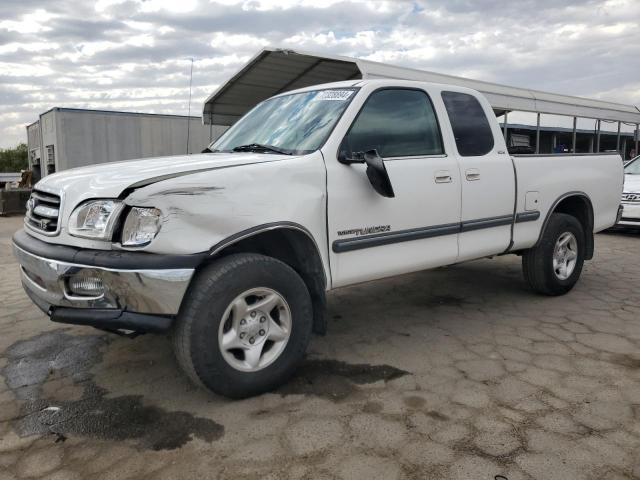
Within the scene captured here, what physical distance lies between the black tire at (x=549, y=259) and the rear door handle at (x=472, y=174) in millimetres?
1167

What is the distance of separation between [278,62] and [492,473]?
27.5 feet

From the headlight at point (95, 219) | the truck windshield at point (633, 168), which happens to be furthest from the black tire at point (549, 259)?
the truck windshield at point (633, 168)

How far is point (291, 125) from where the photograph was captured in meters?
3.62

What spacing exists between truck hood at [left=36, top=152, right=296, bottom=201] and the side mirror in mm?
472

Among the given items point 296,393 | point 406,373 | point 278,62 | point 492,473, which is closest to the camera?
point 492,473

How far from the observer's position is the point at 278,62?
9375 mm

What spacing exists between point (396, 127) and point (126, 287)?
7.06ft

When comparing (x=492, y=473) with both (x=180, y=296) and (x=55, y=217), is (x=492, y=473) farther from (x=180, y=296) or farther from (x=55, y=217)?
(x=55, y=217)

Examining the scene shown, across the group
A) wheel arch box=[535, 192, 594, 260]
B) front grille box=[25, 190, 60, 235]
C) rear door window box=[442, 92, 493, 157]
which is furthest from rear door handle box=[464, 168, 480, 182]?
front grille box=[25, 190, 60, 235]

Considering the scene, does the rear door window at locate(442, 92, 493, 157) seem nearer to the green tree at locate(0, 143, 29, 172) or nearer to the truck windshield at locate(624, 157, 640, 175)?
the truck windshield at locate(624, 157, 640, 175)

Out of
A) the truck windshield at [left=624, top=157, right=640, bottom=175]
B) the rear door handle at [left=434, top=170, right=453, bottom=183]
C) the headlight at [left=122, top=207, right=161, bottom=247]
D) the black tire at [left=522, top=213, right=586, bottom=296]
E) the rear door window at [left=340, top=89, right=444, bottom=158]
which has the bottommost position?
the black tire at [left=522, top=213, right=586, bottom=296]

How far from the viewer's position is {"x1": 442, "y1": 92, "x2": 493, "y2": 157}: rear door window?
13.4ft

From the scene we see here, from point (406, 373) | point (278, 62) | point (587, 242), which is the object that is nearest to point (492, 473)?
point (406, 373)

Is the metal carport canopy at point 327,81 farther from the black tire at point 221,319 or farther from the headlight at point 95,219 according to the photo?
the headlight at point 95,219
